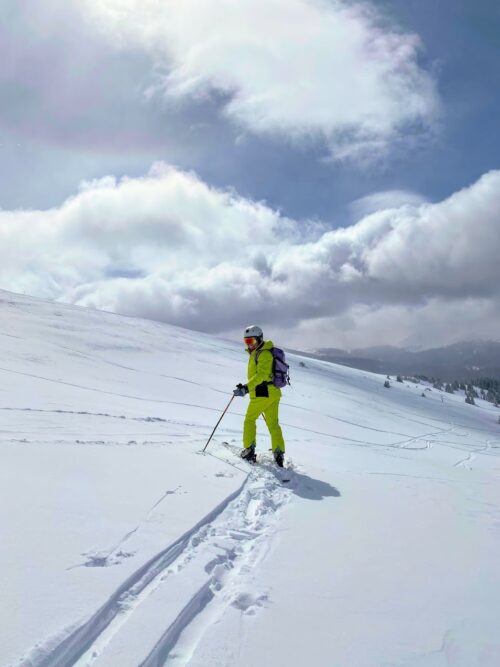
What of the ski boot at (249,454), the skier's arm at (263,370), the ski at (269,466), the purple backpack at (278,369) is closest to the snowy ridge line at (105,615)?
the ski at (269,466)

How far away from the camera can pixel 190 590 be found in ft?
11.2

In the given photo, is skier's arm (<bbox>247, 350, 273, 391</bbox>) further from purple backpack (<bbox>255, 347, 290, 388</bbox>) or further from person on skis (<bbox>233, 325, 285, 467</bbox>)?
purple backpack (<bbox>255, 347, 290, 388</bbox>)

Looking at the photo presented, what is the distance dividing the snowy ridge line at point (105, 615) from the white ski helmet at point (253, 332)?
513 cm

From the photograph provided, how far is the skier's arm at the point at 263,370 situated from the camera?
9031mm

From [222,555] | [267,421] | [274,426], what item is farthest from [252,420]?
[222,555]

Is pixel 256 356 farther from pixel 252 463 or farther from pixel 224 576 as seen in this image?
pixel 224 576

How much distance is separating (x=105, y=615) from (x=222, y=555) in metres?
1.46

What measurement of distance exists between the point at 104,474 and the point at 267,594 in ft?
10.5

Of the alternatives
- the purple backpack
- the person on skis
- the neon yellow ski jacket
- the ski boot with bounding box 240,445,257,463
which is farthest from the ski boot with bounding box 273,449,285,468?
the purple backpack

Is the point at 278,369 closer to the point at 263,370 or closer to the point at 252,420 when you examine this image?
the point at 263,370

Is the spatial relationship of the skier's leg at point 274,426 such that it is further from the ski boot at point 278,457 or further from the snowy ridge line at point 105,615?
the snowy ridge line at point 105,615

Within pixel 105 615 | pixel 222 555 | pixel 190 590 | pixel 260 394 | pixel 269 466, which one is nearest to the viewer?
pixel 105 615

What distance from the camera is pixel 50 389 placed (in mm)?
12297

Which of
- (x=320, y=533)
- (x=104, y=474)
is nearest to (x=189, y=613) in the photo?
(x=320, y=533)
